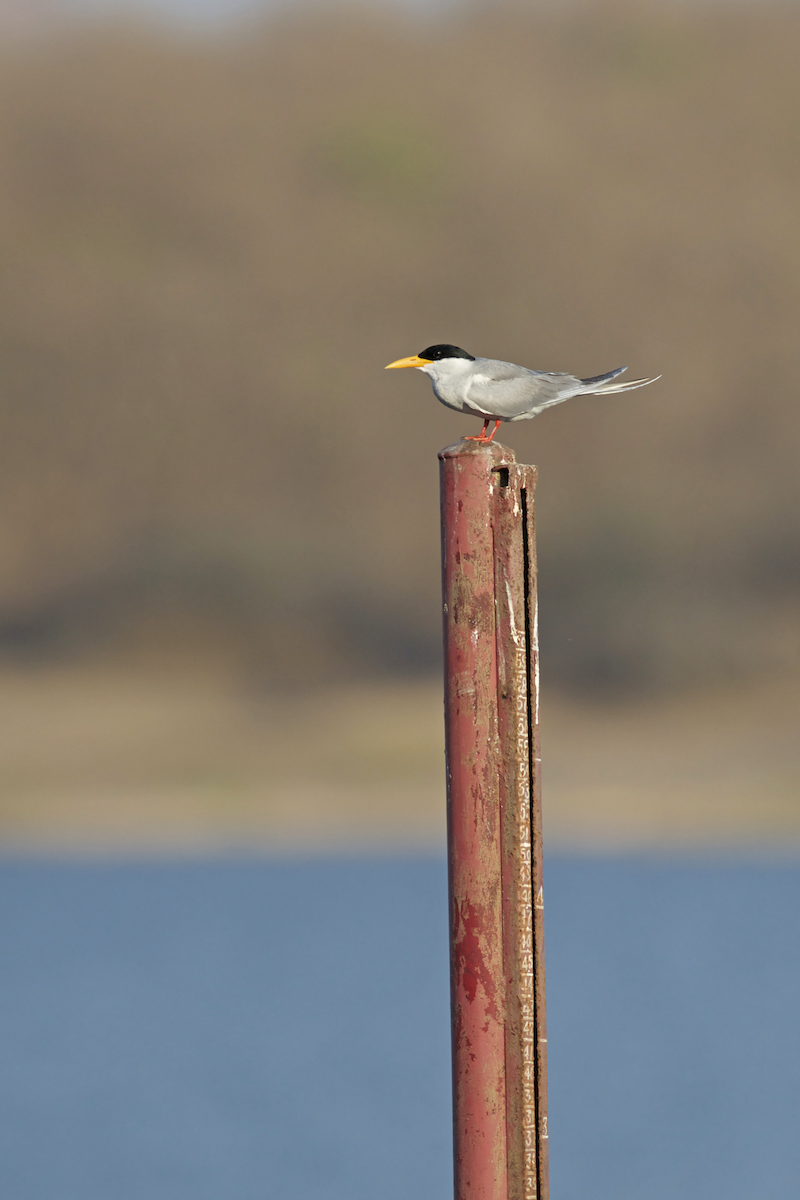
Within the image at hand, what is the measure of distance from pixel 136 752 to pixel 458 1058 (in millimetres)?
18542

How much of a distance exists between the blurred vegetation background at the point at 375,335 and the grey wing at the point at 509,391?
63.9 ft

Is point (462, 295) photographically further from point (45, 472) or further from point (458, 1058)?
point (458, 1058)

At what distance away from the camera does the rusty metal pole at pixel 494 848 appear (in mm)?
3555

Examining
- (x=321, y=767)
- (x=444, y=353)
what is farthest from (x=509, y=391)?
(x=321, y=767)

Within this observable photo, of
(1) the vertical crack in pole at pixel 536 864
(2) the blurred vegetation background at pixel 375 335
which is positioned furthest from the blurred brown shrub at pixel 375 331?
(1) the vertical crack in pole at pixel 536 864

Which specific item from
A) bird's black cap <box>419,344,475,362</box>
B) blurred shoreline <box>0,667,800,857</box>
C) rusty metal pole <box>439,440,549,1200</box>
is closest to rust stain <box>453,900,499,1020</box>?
rusty metal pole <box>439,440,549,1200</box>

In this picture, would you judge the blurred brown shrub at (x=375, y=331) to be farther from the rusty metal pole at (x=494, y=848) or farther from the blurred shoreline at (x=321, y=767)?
the rusty metal pole at (x=494, y=848)

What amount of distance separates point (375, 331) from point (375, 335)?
0.08 m

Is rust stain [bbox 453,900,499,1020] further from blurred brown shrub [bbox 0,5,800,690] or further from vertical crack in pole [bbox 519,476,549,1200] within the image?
blurred brown shrub [bbox 0,5,800,690]

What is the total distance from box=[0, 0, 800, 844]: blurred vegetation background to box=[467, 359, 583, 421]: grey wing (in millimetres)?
19482

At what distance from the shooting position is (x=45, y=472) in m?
30.8

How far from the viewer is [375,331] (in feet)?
102

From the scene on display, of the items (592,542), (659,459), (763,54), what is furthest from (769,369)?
(763,54)

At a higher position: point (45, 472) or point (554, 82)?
point (554, 82)
